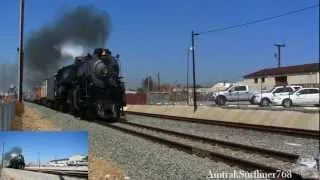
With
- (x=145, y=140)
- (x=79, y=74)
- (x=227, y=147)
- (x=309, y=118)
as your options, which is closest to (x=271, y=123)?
(x=309, y=118)

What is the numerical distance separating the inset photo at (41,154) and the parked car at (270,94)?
265 cm

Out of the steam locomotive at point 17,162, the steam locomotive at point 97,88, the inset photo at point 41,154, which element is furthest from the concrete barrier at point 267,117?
the steam locomotive at point 97,88

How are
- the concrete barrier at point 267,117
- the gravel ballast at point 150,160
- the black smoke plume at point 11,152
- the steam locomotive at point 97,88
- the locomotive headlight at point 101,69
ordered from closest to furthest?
the black smoke plume at point 11,152
the concrete barrier at point 267,117
the gravel ballast at point 150,160
the steam locomotive at point 97,88
the locomotive headlight at point 101,69

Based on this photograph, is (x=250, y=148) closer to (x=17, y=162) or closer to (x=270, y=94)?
(x=270, y=94)

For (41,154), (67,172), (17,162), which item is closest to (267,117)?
(67,172)

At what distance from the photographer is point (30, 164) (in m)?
6.54

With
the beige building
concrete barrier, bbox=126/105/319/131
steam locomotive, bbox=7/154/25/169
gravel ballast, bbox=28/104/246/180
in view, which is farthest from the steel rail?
steam locomotive, bbox=7/154/25/169

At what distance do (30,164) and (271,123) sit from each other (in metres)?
3.98

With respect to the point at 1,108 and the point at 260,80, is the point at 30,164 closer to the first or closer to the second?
the point at 260,80

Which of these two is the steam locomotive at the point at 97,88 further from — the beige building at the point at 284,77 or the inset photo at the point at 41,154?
the inset photo at the point at 41,154

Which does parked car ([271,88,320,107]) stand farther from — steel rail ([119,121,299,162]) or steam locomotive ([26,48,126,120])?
steam locomotive ([26,48,126,120])

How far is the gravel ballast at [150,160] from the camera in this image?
9.18 meters

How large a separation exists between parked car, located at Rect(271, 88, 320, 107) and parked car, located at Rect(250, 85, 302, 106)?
6 cm

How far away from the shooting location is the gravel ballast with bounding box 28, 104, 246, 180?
9180mm
